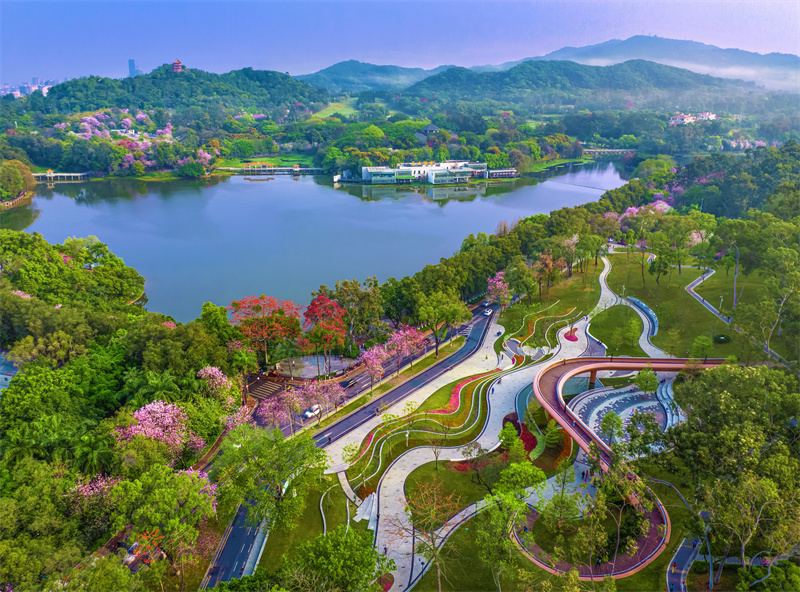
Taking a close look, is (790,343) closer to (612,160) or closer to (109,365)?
(109,365)

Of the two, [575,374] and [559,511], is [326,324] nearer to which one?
[575,374]


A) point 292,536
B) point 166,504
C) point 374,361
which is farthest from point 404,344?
point 166,504

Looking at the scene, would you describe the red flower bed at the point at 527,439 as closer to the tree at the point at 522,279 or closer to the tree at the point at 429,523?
the tree at the point at 429,523

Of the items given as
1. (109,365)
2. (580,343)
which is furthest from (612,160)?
(109,365)

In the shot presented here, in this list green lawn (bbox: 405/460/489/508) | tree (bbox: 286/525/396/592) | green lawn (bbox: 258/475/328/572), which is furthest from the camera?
green lawn (bbox: 405/460/489/508)

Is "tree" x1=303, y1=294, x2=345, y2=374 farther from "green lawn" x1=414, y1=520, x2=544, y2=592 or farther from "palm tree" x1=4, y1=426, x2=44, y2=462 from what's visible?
"green lawn" x1=414, y1=520, x2=544, y2=592

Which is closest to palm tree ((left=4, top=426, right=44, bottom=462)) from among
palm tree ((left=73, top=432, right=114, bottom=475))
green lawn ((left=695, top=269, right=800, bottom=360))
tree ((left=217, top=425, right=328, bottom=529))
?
palm tree ((left=73, top=432, right=114, bottom=475))
